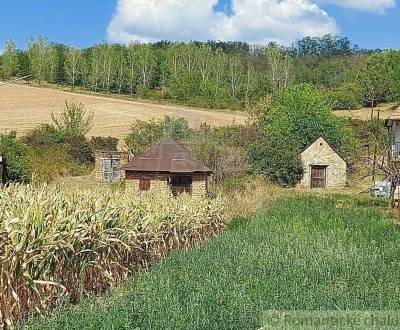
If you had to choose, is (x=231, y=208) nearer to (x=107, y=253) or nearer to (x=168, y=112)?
(x=107, y=253)

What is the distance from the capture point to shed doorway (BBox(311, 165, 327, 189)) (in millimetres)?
40250

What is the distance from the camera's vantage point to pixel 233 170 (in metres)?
37.9

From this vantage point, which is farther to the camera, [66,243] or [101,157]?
[101,157]

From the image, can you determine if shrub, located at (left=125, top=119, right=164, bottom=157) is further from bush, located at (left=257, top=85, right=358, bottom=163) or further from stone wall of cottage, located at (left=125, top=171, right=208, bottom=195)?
stone wall of cottage, located at (left=125, top=171, right=208, bottom=195)

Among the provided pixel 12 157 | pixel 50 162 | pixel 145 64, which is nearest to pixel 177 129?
pixel 50 162

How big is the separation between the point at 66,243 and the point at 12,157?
24.4 metres

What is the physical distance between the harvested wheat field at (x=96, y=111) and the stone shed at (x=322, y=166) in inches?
707

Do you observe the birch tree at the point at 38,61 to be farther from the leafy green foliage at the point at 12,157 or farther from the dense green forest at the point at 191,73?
the leafy green foliage at the point at 12,157

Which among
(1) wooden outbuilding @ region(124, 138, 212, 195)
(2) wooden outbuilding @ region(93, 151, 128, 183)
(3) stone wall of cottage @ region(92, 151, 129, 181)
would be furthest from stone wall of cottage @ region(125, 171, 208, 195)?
(2) wooden outbuilding @ region(93, 151, 128, 183)

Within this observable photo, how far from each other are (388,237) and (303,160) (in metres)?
24.6

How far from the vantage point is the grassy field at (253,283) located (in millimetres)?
7297

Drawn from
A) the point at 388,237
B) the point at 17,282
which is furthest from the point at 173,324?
the point at 388,237

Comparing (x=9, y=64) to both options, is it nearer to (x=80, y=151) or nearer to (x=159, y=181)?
(x=80, y=151)

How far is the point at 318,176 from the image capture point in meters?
40.3
